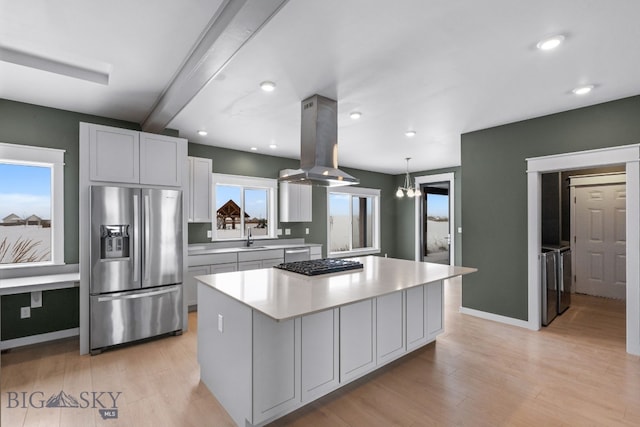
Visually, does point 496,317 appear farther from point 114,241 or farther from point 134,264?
point 114,241

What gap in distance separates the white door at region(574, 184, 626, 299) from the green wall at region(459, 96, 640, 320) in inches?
104

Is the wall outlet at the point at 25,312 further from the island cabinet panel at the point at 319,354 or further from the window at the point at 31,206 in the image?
the island cabinet panel at the point at 319,354

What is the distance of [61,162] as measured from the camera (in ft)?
11.3

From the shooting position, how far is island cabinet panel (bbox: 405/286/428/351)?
297cm

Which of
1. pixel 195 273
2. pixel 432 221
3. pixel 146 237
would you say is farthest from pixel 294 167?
pixel 432 221

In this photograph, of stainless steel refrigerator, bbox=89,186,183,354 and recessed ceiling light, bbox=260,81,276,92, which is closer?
recessed ceiling light, bbox=260,81,276,92

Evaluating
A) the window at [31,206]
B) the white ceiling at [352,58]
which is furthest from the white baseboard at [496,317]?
the window at [31,206]

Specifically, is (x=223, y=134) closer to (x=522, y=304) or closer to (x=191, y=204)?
(x=191, y=204)

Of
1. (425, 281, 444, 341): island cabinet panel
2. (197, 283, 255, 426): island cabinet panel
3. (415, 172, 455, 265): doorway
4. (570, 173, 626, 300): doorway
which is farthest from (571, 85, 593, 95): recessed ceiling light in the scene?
(415, 172, 455, 265): doorway

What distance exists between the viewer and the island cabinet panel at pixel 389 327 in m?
2.68

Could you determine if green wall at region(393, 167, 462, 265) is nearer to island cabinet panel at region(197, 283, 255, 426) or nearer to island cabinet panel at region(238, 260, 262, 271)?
island cabinet panel at region(238, 260, 262, 271)

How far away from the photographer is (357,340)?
251 cm

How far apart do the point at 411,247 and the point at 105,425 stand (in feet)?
22.1

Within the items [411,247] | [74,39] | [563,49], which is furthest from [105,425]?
[411,247]
